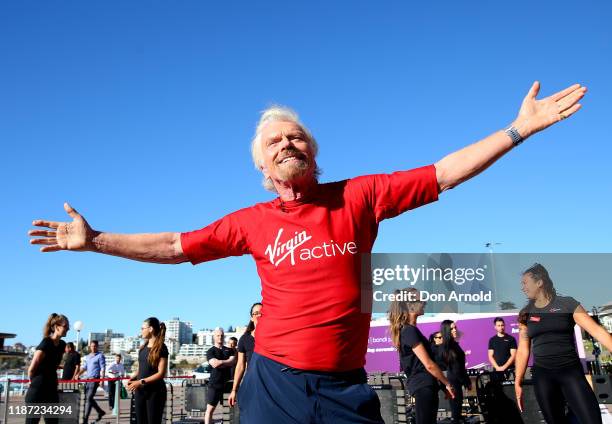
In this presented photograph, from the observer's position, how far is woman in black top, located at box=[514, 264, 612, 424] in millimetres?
5359

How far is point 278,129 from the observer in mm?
2789

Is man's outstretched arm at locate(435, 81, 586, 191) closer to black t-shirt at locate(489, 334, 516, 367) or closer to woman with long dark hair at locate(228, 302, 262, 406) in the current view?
woman with long dark hair at locate(228, 302, 262, 406)

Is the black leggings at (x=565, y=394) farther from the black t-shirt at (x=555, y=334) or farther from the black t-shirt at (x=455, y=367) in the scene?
the black t-shirt at (x=455, y=367)

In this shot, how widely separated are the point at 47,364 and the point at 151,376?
4.98 feet

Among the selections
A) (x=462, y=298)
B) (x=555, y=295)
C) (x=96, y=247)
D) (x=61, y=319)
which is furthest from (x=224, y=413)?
(x=96, y=247)

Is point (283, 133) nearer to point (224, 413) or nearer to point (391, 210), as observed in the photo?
point (391, 210)

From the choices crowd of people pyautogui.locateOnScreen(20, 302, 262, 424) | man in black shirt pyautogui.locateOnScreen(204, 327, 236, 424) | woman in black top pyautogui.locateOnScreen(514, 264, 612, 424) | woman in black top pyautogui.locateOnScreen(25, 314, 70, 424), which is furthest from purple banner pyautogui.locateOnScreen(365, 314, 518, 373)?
woman in black top pyautogui.locateOnScreen(514, 264, 612, 424)

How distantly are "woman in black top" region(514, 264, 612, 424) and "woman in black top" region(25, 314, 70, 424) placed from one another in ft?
21.4

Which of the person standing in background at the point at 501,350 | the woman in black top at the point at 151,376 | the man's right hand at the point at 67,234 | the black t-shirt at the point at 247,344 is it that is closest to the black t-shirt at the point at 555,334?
the black t-shirt at the point at 247,344

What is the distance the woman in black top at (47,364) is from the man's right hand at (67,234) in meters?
5.92

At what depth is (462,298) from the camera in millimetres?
7391

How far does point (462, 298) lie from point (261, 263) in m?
5.40

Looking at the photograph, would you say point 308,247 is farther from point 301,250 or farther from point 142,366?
point 142,366

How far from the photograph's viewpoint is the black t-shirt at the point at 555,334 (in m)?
5.57
